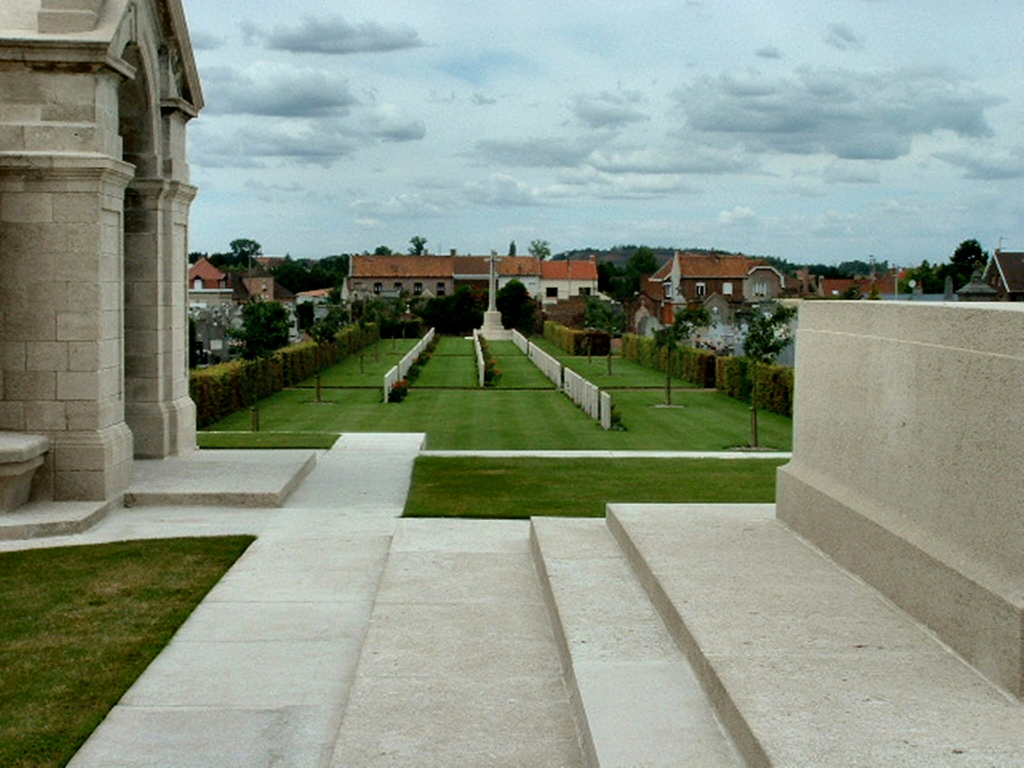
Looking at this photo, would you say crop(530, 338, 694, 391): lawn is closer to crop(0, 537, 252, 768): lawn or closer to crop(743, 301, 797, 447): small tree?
crop(743, 301, 797, 447): small tree

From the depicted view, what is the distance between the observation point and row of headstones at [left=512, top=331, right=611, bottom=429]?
26469 mm

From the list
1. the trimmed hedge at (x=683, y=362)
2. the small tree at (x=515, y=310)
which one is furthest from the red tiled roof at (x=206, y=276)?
the trimmed hedge at (x=683, y=362)

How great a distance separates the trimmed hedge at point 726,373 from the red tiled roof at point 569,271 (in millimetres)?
78284

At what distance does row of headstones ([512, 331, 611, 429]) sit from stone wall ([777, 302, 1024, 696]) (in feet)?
58.4

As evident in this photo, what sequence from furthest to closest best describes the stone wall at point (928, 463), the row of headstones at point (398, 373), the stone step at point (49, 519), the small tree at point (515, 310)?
1. the small tree at point (515, 310)
2. the row of headstones at point (398, 373)
3. the stone step at point (49, 519)
4. the stone wall at point (928, 463)

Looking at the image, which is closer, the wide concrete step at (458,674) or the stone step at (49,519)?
the wide concrete step at (458,674)

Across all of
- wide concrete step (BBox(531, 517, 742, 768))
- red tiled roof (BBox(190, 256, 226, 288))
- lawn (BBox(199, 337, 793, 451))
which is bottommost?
lawn (BBox(199, 337, 793, 451))

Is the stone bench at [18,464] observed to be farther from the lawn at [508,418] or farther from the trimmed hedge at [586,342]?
the trimmed hedge at [586,342]

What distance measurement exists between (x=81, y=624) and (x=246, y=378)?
2429 cm

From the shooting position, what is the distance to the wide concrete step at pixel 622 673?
198 inches

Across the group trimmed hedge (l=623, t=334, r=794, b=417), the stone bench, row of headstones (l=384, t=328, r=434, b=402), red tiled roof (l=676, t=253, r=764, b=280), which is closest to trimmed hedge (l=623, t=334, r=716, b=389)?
trimmed hedge (l=623, t=334, r=794, b=417)

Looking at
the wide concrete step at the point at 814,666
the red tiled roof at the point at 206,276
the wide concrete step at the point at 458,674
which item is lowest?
the wide concrete step at the point at 458,674

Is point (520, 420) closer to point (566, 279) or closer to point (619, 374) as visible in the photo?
point (619, 374)

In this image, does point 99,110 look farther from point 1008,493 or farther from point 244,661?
point 1008,493
